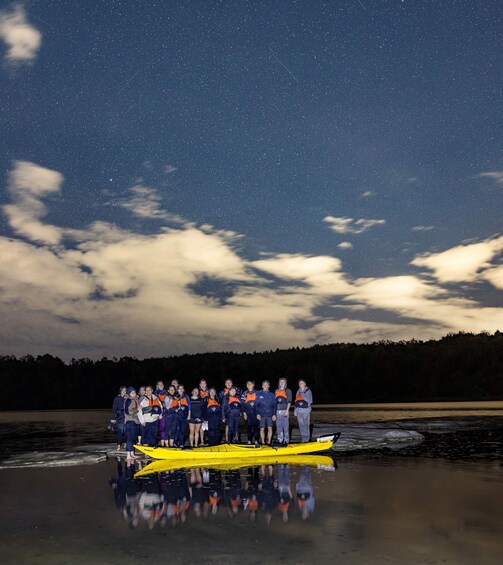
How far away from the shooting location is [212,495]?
45.2ft

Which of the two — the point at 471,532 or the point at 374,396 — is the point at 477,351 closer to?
the point at 374,396

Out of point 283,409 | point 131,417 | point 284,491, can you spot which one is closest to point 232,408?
point 283,409

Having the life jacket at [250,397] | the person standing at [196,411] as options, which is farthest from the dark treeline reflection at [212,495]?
the life jacket at [250,397]

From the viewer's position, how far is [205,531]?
10.4 m

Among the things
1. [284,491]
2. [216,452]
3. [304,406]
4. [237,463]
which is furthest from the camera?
[304,406]

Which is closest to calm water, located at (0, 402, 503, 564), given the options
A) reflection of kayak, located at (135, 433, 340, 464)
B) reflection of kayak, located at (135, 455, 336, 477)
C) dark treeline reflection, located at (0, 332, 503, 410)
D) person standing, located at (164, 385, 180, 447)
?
reflection of kayak, located at (135, 455, 336, 477)

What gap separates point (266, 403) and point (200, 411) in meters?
2.50

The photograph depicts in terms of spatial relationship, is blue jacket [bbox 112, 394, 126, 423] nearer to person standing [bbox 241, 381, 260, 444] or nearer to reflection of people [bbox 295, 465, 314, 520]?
person standing [bbox 241, 381, 260, 444]

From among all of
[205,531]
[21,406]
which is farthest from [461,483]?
[21,406]

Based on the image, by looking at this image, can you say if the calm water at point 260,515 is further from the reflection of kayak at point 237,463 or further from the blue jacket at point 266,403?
the blue jacket at point 266,403

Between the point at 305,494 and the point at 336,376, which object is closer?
the point at 305,494

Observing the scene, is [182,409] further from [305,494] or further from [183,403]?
[305,494]

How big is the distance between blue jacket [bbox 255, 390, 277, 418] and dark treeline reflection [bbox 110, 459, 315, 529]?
3926 mm

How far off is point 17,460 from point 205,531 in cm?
1437
